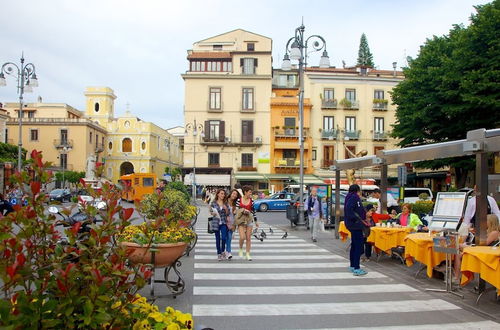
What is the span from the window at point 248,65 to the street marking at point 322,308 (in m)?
43.9

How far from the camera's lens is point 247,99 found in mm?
49469

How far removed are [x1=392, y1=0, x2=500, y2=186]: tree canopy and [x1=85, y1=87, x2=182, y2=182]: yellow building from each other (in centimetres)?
4844

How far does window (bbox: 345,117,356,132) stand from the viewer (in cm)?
4928

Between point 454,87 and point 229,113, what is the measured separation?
25.5 metres

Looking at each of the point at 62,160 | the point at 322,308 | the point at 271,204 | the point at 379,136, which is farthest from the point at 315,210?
the point at 62,160

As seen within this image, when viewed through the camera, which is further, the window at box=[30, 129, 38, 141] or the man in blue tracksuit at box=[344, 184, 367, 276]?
the window at box=[30, 129, 38, 141]

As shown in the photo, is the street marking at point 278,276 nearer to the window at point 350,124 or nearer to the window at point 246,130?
the window at point 246,130

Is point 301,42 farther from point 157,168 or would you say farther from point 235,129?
point 157,168

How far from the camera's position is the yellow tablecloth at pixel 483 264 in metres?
6.75

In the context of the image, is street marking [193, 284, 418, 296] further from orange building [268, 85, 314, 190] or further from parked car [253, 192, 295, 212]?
orange building [268, 85, 314, 190]

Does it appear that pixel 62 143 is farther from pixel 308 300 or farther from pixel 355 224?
pixel 308 300

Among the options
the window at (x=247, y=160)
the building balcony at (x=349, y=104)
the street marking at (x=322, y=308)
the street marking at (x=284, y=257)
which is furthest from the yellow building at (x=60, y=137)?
the street marking at (x=322, y=308)

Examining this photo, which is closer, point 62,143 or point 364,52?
point 62,143

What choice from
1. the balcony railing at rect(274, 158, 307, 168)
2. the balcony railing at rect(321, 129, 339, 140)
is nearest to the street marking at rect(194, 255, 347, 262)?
the balcony railing at rect(274, 158, 307, 168)
